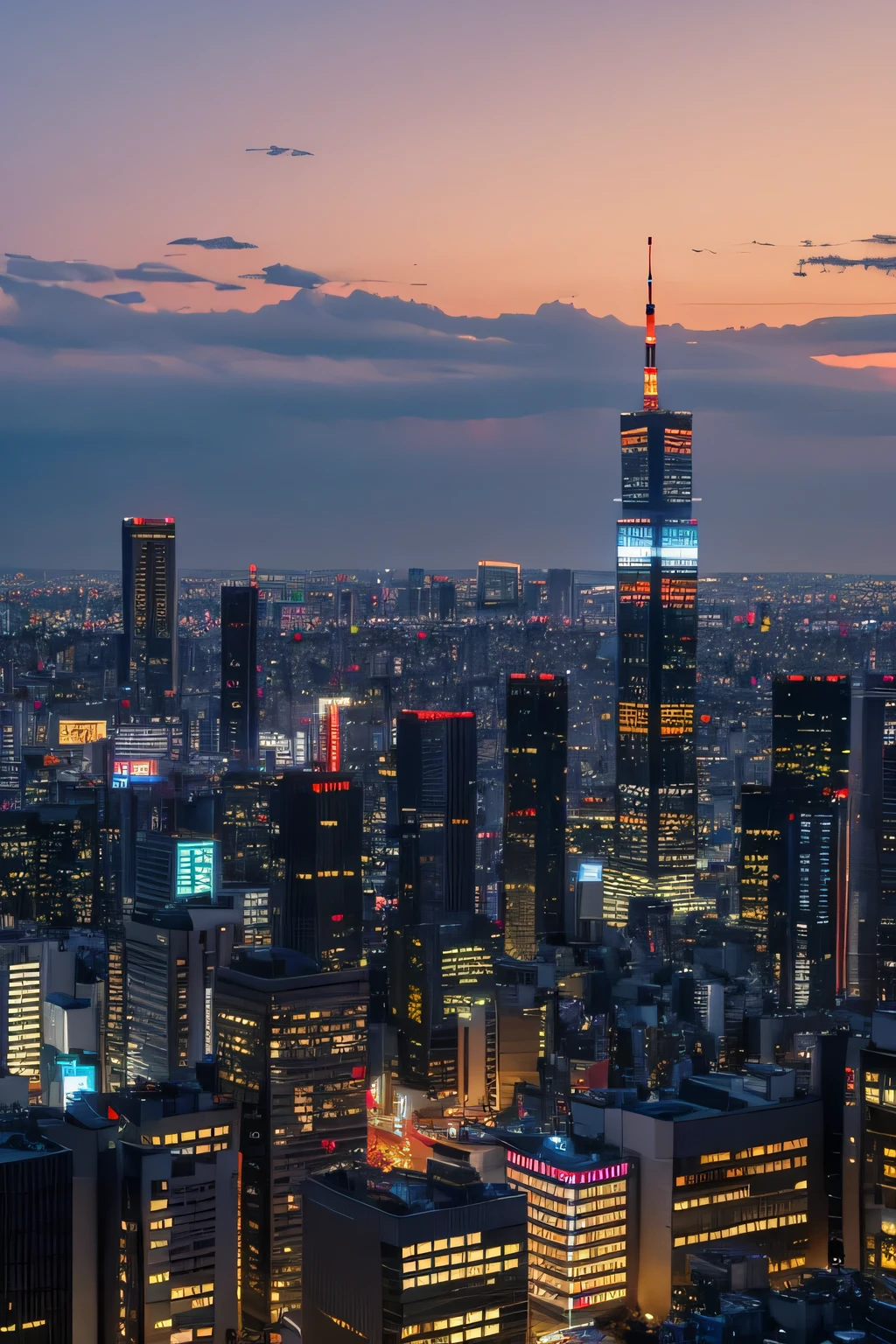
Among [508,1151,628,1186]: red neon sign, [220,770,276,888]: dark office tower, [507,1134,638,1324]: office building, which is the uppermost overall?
[220,770,276,888]: dark office tower

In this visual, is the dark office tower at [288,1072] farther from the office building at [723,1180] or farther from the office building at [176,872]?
the office building at [176,872]

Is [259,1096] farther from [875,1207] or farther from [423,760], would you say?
[423,760]

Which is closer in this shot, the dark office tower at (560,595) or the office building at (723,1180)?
the office building at (723,1180)

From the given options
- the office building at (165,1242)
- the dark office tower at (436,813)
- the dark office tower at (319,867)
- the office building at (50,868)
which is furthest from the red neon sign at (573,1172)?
the office building at (50,868)

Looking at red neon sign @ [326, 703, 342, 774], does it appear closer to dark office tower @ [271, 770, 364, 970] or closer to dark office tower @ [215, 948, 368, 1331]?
dark office tower @ [271, 770, 364, 970]

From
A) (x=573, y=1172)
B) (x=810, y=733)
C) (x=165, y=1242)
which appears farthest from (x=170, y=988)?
(x=810, y=733)

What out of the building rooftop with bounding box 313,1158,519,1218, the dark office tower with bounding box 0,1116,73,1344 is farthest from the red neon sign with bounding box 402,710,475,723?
the dark office tower with bounding box 0,1116,73,1344
